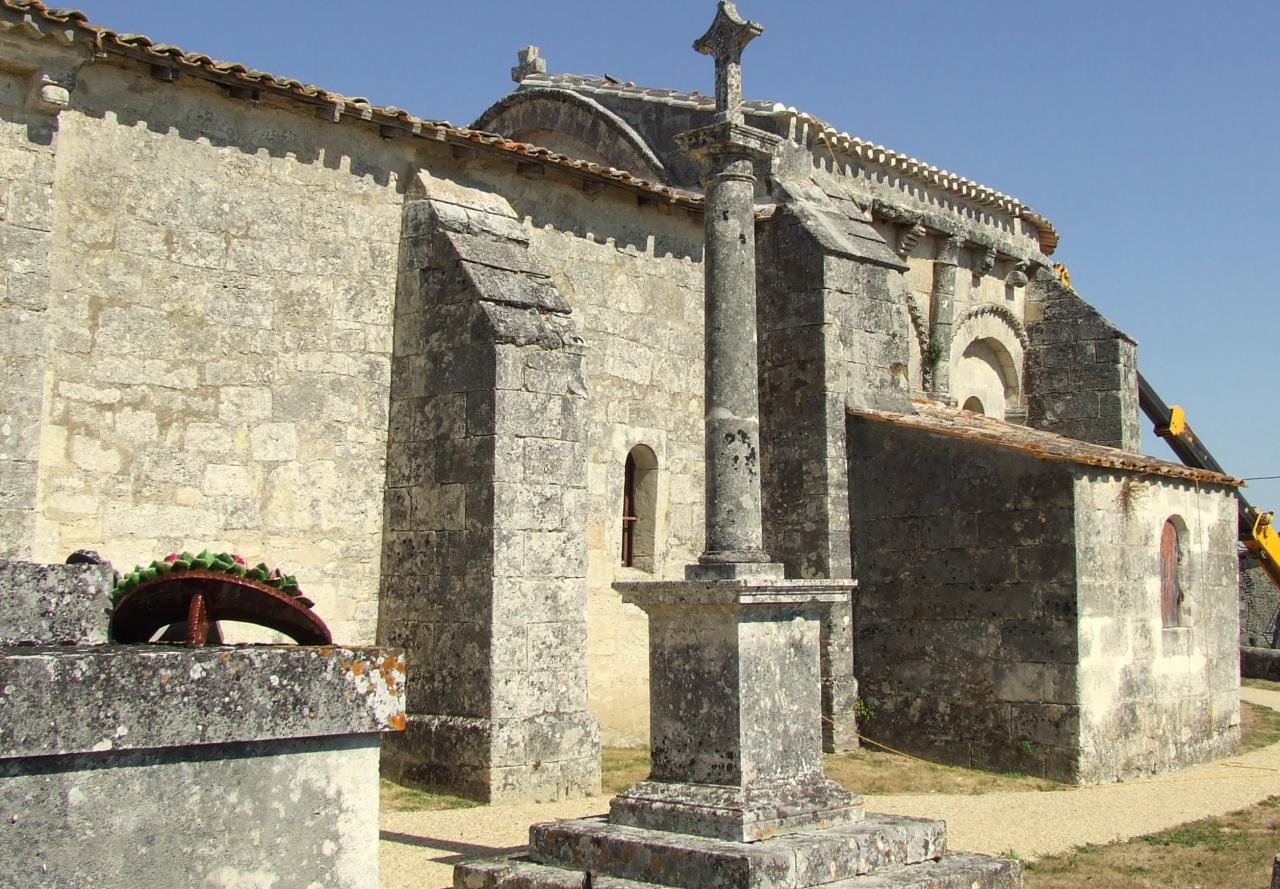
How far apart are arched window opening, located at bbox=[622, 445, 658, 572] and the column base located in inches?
222

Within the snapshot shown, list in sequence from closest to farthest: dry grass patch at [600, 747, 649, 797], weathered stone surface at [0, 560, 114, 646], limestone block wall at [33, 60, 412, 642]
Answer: weathered stone surface at [0, 560, 114, 646] → limestone block wall at [33, 60, 412, 642] → dry grass patch at [600, 747, 649, 797]

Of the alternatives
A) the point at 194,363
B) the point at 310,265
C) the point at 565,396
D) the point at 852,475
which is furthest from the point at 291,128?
the point at 852,475

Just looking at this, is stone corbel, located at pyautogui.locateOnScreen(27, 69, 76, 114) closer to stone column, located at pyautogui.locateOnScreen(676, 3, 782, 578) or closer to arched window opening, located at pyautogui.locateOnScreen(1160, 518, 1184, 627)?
stone column, located at pyautogui.locateOnScreen(676, 3, 782, 578)

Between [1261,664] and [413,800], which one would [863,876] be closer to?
[413,800]

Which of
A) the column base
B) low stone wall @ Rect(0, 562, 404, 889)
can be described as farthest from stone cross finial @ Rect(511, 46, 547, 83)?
low stone wall @ Rect(0, 562, 404, 889)

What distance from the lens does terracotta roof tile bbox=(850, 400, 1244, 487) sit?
36.6 ft

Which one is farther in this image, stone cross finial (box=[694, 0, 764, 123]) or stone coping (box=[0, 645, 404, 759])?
stone cross finial (box=[694, 0, 764, 123])

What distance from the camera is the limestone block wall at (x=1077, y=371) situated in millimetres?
16578

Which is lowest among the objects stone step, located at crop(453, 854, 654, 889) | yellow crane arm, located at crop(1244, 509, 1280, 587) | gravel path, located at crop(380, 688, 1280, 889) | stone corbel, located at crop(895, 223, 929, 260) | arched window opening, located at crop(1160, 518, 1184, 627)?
gravel path, located at crop(380, 688, 1280, 889)

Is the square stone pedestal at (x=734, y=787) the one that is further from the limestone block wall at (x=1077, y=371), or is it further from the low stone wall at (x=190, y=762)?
the limestone block wall at (x=1077, y=371)

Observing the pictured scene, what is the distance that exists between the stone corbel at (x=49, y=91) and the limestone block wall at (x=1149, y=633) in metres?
8.11

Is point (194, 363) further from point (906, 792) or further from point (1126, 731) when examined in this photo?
point (1126, 731)

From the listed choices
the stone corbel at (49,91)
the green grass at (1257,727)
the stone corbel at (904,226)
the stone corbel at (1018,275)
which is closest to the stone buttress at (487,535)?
the stone corbel at (49,91)

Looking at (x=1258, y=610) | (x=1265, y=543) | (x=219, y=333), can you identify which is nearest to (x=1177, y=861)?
(x=219, y=333)
